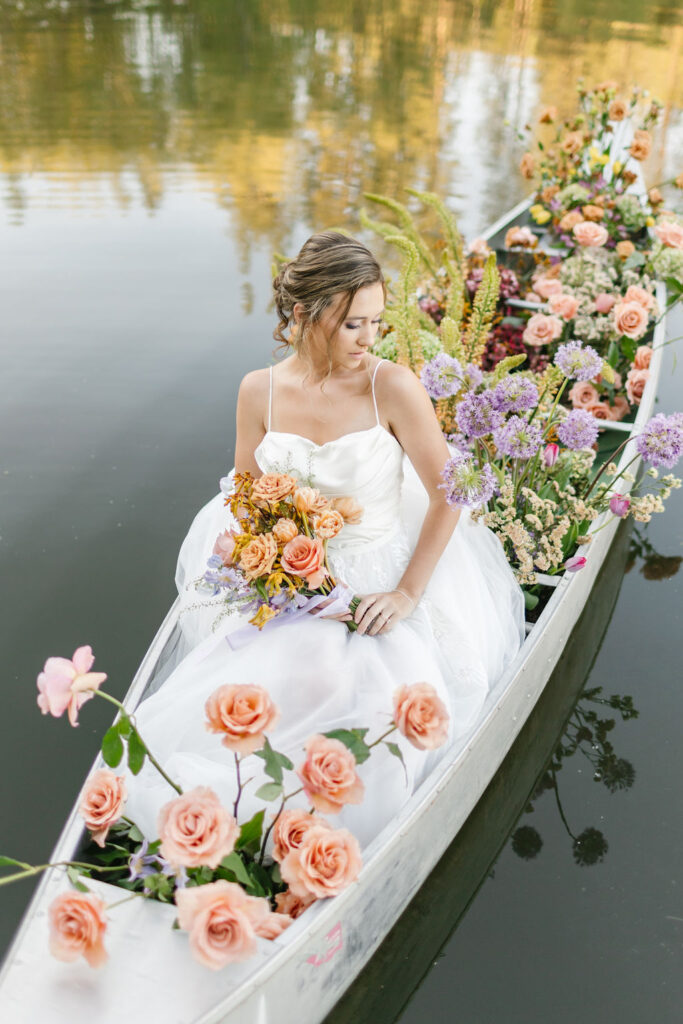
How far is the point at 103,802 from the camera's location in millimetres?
1403

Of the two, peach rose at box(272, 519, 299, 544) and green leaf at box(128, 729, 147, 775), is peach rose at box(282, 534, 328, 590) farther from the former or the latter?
green leaf at box(128, 729, 147, 775)

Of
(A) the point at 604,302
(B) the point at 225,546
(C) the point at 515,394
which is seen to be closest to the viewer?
(B) the point at 225,546

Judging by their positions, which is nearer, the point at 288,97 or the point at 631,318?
the point at 631,318

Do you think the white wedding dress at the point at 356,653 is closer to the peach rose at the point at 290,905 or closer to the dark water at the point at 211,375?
the peach rose at the point at 290,905

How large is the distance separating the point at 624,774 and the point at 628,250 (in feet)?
8.89

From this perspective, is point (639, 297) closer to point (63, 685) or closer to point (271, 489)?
point (271, 489)

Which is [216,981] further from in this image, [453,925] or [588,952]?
[588,952]

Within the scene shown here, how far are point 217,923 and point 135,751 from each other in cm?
30

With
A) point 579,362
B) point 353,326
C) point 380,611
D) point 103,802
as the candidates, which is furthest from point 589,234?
point 103,802

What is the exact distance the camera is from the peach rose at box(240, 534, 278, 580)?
1.61 metres

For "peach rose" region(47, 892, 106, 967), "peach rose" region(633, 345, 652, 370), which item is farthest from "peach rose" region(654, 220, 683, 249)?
"peach rose" region(47, 892, 106, 967)

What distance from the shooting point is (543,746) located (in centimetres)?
246

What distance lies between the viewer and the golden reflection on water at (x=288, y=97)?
6973 mm

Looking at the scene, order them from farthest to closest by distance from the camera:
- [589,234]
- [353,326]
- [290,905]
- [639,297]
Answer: [589,234] < [639,297] < [353,326] < [290,905]
